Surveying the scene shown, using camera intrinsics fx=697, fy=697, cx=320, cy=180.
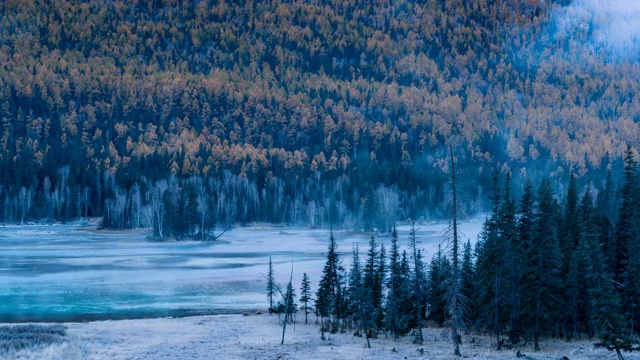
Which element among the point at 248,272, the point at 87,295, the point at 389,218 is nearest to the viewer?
the point at 87,295

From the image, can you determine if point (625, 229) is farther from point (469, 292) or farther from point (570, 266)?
point (469, 292)

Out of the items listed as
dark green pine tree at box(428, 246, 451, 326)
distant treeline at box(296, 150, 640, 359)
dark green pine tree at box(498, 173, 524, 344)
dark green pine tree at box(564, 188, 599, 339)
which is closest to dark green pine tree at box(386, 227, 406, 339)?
distant treeline at box(296, 150, 640, 359)

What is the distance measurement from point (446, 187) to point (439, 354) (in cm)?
12574

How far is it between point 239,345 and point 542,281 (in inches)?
624

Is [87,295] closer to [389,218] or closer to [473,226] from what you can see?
[389,218]

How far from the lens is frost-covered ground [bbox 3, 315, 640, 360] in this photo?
32.0 metres

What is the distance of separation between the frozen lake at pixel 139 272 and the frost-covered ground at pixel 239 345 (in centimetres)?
576

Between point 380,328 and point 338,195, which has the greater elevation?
point 338,195

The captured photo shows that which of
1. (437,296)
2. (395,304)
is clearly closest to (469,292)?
(437,296)

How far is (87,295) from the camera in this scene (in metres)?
51.7

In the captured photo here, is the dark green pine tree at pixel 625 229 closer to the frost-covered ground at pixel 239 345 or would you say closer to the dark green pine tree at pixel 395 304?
the frost-covered ground at pixel 239 345

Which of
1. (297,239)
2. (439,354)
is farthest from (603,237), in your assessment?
(297,239)

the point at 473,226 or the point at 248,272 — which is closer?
the point at 248,272

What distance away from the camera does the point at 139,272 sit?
214ft
